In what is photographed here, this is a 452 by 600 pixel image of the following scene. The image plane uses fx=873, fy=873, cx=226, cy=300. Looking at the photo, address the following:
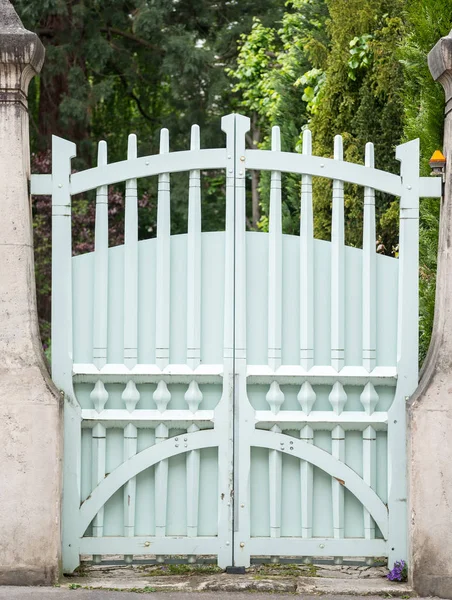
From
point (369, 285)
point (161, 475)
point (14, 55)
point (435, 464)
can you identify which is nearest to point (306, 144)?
point (369, 285)

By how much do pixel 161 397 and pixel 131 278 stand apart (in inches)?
26.1

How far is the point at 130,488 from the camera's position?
4.71 meters

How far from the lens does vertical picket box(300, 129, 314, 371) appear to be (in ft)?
15.5

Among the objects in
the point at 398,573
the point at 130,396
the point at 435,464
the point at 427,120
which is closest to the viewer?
the point at 435,464

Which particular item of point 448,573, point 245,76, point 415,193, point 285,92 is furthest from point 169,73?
point 448,573

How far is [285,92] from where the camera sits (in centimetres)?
1128

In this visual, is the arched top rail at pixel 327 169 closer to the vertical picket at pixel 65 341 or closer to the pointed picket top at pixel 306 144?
the pointed picket top at pixel 306 144

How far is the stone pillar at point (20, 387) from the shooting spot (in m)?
4.46

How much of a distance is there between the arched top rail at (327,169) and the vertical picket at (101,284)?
830 mm

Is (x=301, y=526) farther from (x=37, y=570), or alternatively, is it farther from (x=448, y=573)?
(x=37, y=570)

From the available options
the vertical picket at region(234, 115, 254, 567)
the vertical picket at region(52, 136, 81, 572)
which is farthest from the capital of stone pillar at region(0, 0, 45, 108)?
the vertical picket at region(234, 115, 254, 567)

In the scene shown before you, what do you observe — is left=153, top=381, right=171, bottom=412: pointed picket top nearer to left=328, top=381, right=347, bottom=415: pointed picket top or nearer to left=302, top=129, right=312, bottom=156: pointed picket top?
left=328, top=381, right=347, bottom=415: pointed picket top

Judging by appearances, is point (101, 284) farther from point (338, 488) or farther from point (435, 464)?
point (435, 464)

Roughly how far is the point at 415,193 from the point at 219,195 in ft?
48.1
